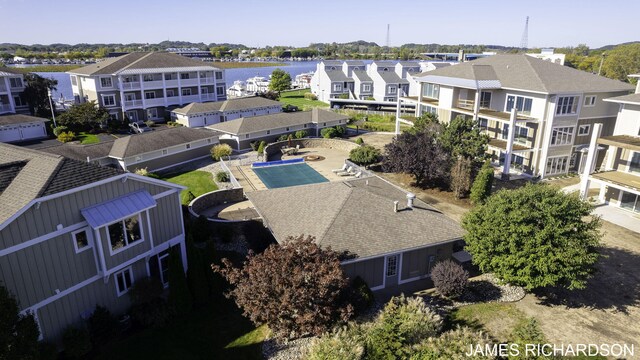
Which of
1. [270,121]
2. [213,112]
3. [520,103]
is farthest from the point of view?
[213,112]

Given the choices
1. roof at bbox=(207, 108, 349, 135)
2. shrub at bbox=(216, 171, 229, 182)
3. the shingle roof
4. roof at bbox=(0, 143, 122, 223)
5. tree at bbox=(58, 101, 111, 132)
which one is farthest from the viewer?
tree at bbox=(58, 101, 111, 132)

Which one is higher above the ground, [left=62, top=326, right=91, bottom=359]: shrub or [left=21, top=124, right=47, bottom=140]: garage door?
[left=21, top=124, right=47, bottom=140]: garage door

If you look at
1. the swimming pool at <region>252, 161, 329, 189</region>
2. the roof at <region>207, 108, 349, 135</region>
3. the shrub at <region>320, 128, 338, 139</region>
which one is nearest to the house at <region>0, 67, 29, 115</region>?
the roof at <region>207, 108, 349, 135</region>

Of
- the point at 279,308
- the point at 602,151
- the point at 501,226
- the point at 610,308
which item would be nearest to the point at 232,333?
the point at 279,308

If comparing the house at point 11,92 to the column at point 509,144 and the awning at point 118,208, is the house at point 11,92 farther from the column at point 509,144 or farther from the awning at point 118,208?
the column at point 509,144

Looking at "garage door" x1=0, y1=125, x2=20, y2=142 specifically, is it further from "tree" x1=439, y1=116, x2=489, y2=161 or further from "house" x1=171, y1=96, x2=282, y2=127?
"tree" x1=439, y1=116, x2=489, y2=161

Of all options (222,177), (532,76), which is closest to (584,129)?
(532,76)

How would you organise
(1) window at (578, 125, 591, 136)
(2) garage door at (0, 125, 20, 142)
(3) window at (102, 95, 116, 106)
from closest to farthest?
(1) window at (578, 125, 591, 136) < (2) garage door at (0, 125, 20, 142) < (3) window at (102, 95, 116, 106)

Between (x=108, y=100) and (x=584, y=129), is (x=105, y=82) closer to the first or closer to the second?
(x=108, y=100)
